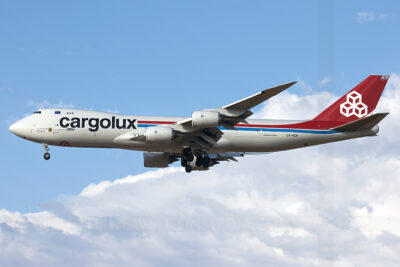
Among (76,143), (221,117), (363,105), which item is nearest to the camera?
(221,117)

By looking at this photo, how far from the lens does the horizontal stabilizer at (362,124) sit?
55438 mm

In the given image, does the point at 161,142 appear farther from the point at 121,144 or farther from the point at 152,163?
the point at 152,163

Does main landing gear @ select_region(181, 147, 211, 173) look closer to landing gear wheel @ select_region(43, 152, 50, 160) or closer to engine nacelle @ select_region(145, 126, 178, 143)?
engine nacelle @ select_region(145, 126, 178, 143)

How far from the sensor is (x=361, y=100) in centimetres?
6141

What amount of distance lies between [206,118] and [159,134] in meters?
3.97

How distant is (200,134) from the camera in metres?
55.5

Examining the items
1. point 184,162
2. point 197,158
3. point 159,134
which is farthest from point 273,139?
point 159,134

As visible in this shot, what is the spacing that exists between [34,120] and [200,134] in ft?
43.9

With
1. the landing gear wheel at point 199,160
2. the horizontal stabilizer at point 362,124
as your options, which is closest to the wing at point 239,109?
the landing gear wheel at point 199,160

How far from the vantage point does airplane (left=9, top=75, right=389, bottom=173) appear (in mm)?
53656

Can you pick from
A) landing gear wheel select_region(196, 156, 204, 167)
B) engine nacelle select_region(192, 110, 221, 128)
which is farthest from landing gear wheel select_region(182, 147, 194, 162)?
engine nacelle select_region(192, 110, 221, 128)

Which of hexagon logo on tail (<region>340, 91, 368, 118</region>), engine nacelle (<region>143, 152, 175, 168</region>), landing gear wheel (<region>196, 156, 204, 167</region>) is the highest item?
hexagon logo on tail (<region>340, 91, 368, 118</region>)

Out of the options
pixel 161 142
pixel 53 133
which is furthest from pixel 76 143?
pixel 161 142

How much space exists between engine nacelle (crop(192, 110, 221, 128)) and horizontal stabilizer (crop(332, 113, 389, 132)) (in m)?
11.6
